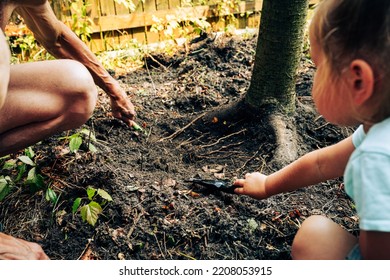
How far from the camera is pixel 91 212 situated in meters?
1.96

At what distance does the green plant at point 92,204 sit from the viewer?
6.41 ft

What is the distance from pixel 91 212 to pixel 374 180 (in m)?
1.27

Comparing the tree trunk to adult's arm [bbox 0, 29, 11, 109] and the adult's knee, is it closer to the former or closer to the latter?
the adult's knee

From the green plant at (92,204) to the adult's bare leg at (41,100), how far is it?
380 millimetres

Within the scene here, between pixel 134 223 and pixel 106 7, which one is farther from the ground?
pixel 106 7

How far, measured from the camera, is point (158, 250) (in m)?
1.89

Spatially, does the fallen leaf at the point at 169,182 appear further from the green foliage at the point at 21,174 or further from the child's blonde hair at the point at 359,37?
the child's blonde hair at the point at 359,37

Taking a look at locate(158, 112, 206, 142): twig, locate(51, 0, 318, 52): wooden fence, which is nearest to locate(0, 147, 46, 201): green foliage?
locate(158, 112, 206, 142): twig

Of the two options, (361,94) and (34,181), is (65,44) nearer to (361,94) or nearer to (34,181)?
(34,181)

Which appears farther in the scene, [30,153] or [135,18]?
[135,18]

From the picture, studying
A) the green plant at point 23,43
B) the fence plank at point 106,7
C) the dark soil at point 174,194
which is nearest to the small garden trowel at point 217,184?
the dark soil at point 174,194

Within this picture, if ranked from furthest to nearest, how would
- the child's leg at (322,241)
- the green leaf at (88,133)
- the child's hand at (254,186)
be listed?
the green leaf at (88,133) → the child's hand at (254,186) → the child's leg at (322,241)

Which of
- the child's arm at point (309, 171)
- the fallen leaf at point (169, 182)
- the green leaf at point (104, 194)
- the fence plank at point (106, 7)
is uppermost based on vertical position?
the fence plank at point (106, 7)

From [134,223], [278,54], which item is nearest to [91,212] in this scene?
[134,223]
